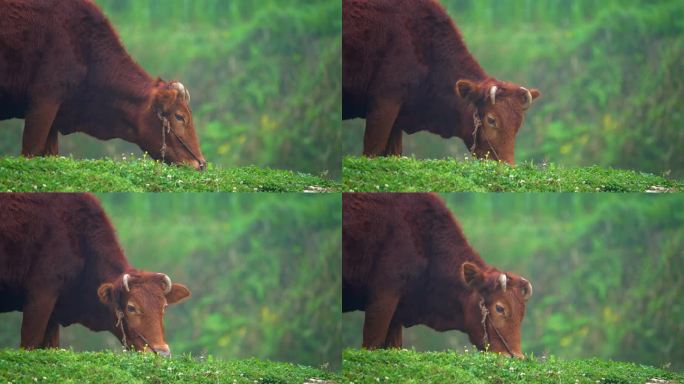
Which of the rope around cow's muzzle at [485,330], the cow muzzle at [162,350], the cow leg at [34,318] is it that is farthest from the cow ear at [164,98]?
the rope around cow's muzzle at [485,330]

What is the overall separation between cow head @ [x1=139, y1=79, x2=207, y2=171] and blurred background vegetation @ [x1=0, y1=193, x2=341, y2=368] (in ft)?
1.35

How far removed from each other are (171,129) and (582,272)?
13.9 ft

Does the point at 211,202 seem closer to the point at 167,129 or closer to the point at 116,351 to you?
the point at 167,129

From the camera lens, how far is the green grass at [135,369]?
426 inches

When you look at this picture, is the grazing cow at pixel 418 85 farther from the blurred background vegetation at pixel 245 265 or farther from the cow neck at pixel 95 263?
the cow neck at pixel 95 263

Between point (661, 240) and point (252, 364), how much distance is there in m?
4.19

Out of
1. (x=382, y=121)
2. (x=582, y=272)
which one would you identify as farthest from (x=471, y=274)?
(x=382, y=121)

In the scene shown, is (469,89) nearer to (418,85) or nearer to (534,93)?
(418,85)

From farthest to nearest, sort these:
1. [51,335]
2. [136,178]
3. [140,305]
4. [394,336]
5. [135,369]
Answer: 1. [394,336]
2. [136,178]
3. [140,305]
4. [51,335]
5. [135,369]

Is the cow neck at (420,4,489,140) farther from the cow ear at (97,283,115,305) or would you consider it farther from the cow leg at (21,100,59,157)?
the cow leg at (21,100,59,157)

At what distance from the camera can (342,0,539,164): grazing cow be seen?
11914mm

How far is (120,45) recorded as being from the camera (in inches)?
457

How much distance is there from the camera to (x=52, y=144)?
11.5 meters

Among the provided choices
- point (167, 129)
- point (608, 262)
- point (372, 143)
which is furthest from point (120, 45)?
point (608, 262)
